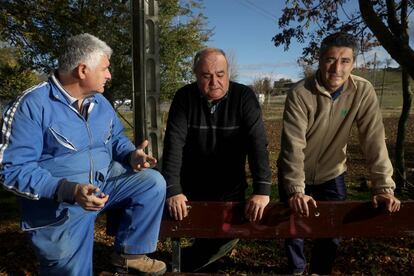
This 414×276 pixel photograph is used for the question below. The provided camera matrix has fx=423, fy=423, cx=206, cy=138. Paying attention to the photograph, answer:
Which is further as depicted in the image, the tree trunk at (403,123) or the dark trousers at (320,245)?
the tree trunk at (403,123)

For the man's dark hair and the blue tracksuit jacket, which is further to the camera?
the man's dark hair

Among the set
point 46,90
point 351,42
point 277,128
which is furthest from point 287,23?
point 277,128

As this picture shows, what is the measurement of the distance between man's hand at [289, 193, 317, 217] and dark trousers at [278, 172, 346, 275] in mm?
301

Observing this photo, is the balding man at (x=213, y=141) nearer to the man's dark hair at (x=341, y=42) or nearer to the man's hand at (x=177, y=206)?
the man's hand at (x=177, y=206)

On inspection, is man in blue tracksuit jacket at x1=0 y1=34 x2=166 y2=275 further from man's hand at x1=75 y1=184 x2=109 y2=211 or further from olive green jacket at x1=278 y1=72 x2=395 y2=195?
olive green jacket at x1=278 y1=72 x2=395 y2=195

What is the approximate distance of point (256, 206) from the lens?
8.09ft

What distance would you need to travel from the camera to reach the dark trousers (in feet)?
9.45

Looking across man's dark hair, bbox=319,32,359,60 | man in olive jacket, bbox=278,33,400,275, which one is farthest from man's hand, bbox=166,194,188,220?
man's dark hair, bbox=319,32,359,60

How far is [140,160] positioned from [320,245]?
1.48 metres

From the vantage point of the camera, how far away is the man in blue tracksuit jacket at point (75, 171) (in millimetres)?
1905

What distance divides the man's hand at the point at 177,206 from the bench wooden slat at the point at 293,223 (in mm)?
63

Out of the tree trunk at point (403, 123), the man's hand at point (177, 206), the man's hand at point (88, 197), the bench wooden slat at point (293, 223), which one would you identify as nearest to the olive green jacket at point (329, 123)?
the bench wooden slat at point (293, 223)

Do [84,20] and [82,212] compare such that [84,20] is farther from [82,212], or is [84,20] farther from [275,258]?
[82,212]

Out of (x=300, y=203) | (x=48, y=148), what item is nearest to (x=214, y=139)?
(x=300, y=203)
